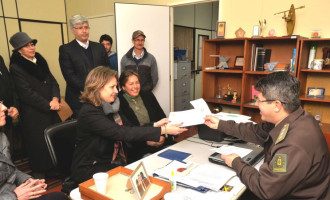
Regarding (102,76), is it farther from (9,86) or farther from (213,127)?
(9,86)

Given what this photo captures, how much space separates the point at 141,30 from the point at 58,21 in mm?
2245

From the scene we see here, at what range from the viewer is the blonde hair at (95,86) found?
1.77 metres

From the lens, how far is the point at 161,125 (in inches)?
79.4

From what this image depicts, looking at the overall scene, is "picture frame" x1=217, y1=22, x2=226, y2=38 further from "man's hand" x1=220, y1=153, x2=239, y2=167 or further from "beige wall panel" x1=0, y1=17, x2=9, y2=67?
"beige wall panel" x1=0, y1=17, x2=9, y2=67

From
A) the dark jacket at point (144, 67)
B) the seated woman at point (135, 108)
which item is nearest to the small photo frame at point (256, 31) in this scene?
the dark jacket at point (144, 67)

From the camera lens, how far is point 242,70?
328 centimetres

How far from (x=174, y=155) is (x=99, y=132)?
547 mm

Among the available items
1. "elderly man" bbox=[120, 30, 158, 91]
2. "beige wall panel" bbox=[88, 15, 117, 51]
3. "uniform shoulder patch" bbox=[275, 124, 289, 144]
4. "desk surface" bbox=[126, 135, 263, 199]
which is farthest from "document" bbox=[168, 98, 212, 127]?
"beige wall panel" bbox=[88, 15, 117, 51]

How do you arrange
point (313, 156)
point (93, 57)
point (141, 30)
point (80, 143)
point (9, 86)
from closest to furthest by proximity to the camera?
point (313, 156) → point (80, 143) → point (9, 86) → point (93, 57) → point (141, 30)

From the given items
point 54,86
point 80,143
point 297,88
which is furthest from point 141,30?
point 297,88

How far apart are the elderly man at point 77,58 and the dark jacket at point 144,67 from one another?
2.43ft

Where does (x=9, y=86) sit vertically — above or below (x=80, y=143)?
above

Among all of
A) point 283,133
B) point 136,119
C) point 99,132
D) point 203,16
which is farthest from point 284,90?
point 203,16

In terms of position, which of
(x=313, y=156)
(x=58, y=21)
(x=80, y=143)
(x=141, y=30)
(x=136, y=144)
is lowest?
(x=136, y=144)
